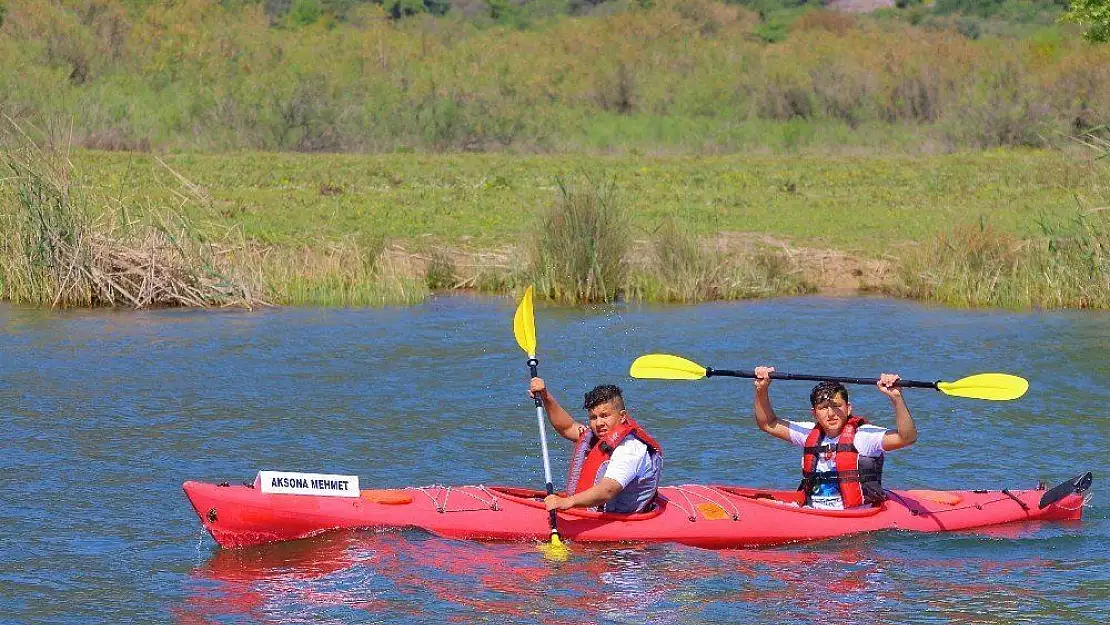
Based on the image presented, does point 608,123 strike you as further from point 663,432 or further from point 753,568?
point 753,568

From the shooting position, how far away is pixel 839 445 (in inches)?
332

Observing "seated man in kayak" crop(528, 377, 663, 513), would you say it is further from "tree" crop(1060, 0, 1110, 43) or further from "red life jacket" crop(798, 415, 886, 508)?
"tree" crop(1060, 0, 1110, 43)

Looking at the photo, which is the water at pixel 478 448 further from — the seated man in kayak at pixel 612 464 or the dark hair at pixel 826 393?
the dark hair at pixel 826 393

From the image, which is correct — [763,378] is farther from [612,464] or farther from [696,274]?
[696,274]

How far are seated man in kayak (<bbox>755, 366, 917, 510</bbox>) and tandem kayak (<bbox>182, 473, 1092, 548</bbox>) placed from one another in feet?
0.46

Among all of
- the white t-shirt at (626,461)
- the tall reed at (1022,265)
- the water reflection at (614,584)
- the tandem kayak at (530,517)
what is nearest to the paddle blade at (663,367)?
the tandem kayak at (530,517)

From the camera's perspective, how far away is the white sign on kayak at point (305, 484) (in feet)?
26.7

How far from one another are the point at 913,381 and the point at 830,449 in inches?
22.7

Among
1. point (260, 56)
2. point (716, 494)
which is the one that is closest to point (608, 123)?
point (260, 56)

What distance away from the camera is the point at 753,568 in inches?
318

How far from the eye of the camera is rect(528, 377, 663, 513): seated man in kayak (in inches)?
321

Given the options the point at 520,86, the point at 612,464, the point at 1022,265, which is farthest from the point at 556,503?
the point at 520,86

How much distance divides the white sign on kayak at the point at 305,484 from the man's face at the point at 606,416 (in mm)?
1210

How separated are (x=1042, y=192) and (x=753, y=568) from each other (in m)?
11.8
